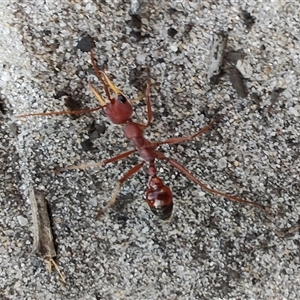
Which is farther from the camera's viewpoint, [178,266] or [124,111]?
[178,266]

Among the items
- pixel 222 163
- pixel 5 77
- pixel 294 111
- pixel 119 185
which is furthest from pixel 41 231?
pixel 294 111

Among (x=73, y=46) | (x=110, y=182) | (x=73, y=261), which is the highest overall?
(x=73, y=46)

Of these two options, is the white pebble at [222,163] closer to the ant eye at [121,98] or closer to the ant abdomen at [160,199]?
the ant abdomen at [160,199]

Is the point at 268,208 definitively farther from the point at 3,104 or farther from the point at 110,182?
the point at 3,104

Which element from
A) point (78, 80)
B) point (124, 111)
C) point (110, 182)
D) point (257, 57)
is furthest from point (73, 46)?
point (257, 57)

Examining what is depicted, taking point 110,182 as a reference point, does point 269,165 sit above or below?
above

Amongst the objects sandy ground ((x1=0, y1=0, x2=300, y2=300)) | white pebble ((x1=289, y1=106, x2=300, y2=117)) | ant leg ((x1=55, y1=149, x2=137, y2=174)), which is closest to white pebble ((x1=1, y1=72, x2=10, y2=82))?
sandy ground ((x1=0, y1=0, x2=300, y2=300))

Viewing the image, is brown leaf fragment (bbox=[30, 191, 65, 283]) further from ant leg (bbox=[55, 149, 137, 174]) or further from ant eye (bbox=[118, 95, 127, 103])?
ant eye (bbox=[118, 95, 127, 103])

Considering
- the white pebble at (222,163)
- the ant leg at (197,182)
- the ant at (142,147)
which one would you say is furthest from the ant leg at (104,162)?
the white pebble at (222,163)
